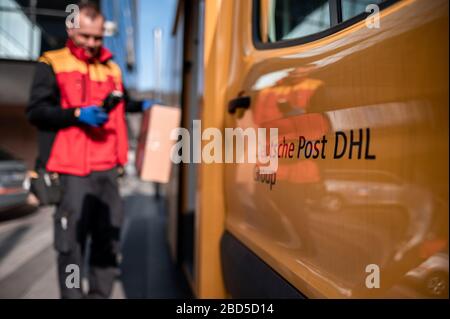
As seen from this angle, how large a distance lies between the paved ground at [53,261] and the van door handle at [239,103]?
5.25 ft

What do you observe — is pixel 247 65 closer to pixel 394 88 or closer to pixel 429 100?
pixel 394 88

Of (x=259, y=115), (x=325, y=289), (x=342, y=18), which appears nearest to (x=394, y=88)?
(x=342, y=18)

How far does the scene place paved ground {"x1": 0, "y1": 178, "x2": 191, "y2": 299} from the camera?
288 centimetres

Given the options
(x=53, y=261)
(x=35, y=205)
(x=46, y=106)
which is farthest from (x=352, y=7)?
(x=35, y=205)

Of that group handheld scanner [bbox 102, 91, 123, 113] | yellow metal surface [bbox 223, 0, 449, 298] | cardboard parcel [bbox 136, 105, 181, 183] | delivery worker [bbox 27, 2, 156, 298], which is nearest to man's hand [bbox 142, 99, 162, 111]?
cardboard parcel [bbox 136, 105, 181, 183]

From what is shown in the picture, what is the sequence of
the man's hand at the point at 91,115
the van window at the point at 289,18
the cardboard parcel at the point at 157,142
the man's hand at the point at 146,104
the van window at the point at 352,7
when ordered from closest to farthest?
the van window at the point at 352,7 → the van window at the point at 289,18 → the man's hand at the point at 91,115 → the cardboard parcel at the point at 157,142 → the man's hand at the point at 146,104

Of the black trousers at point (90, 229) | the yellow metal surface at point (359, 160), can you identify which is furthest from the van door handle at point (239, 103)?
the black trousers at point (90, 229)

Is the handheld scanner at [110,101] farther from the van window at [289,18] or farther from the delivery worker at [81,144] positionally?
the van window at [289,18]

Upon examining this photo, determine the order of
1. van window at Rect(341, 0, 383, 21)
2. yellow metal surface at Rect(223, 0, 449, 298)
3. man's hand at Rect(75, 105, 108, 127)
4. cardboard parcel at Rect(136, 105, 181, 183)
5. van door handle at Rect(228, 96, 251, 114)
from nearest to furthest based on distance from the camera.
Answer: yellow metal surface at Rect(223, 0, 449, 298) → van window at Rect(341, 0, 383, 21) → van door handle at Rect(228, 96, 251, 114) → man's hand at Rect(75, 105, 108, 127) → cardboard parcel at Rect(136, 105, 181, 183)

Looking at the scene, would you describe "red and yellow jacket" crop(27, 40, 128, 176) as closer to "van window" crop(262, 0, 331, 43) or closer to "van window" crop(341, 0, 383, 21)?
"van window" crop(262, 0, 331, 43)

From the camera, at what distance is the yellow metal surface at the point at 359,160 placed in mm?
723

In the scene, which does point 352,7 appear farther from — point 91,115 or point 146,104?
point 146,104

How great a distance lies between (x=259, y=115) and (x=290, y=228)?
0.49 metres

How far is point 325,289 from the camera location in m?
1.04
